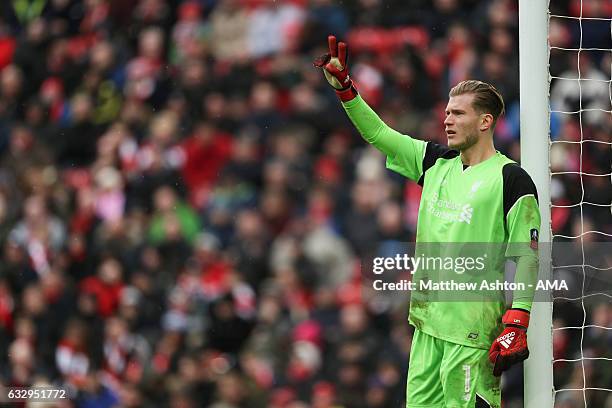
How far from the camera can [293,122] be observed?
8336 millimetres

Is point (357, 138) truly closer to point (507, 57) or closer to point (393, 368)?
point (507, 57)

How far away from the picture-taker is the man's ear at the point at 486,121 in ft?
13.5

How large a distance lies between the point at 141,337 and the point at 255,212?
1.24 m

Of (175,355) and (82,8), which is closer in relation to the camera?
(175,355)

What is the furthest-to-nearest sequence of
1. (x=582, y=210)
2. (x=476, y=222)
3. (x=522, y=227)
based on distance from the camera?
1. (x=582, y=210)
2. (x=476, y=222)
3. (x=522, y=227)

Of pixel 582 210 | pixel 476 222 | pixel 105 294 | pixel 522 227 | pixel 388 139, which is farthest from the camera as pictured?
pixel 105 294

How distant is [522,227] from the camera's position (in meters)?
3.95

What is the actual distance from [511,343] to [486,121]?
0.86 meters

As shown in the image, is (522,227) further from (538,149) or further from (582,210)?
(582,210)

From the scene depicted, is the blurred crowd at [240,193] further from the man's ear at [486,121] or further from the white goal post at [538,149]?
the man's ear at [486,121]

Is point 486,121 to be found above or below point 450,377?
above

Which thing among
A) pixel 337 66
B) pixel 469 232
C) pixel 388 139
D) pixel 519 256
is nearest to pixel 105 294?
pixel 388 139

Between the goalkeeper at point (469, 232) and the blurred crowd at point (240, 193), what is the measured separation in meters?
2.78

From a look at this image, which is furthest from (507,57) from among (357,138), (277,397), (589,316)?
(277,397)
